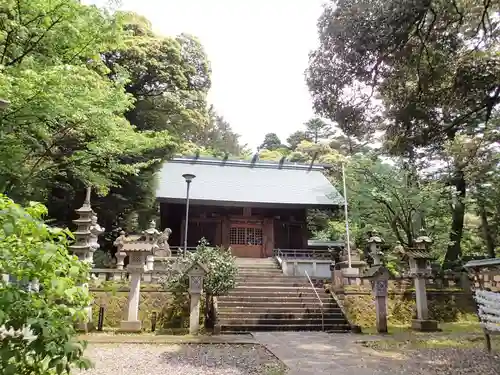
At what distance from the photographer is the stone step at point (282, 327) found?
419 inches

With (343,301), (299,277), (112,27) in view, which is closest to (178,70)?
(112,27)

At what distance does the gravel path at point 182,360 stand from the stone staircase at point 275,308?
300 centimetres

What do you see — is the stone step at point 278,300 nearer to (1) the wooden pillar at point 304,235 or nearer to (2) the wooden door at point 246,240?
(2) the wooden door at point 246,240

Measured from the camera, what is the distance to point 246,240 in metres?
21.0

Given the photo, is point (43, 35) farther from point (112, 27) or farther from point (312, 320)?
point (312, 320)

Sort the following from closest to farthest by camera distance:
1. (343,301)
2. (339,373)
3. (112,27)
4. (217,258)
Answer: (339,373)
(112,27)
(217,258)
(343,301)

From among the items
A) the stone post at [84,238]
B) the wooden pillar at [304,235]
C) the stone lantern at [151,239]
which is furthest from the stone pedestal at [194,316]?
the wooden pillar at [304,235]

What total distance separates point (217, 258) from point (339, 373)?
624 cm

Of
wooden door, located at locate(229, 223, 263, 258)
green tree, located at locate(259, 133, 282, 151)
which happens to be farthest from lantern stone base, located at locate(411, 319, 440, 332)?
green tree, located at locate(259, 133, 282, 151)

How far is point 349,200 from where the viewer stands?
20.2 meters

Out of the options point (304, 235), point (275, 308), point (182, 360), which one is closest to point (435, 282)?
point (275, 308)

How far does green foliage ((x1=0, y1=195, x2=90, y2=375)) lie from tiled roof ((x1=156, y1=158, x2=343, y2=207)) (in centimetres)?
1661

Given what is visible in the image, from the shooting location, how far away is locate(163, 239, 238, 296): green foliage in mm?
11117

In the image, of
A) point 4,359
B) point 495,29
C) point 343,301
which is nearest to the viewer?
point 4,359
